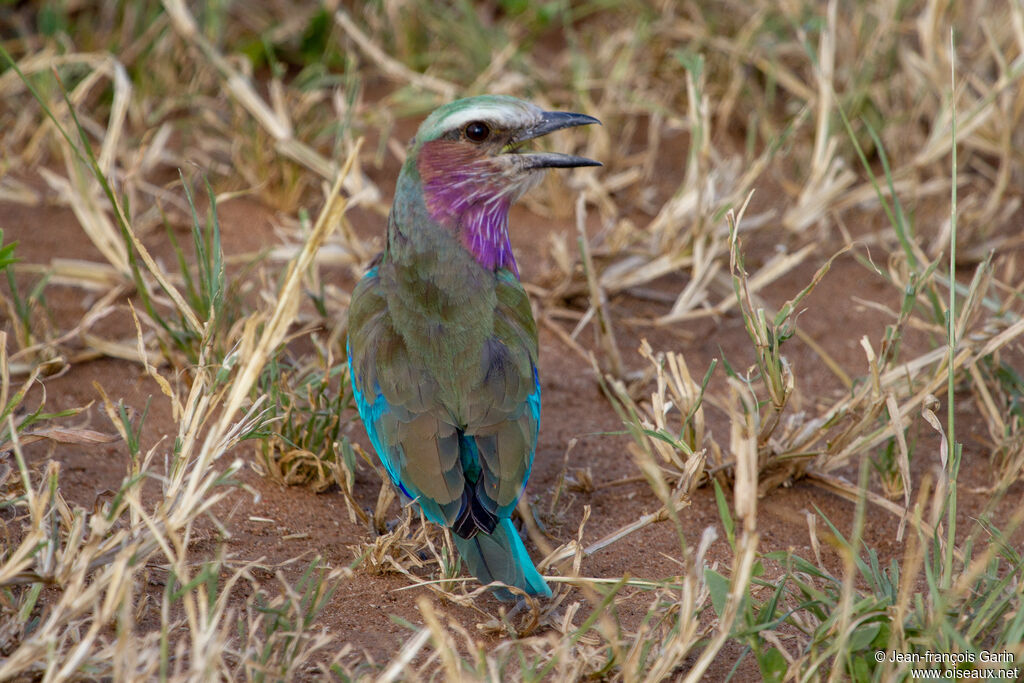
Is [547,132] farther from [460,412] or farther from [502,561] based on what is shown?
[502,561]

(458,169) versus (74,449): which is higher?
A: (458,169)

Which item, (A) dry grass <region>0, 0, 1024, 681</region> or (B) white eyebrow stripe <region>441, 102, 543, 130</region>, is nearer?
(A) dry grass <region>0, 0, 1024, 681</region>

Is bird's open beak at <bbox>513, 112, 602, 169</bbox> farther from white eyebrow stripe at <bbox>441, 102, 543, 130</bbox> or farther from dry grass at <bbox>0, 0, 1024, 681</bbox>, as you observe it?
dry grass at <bbox>0, 0, 1024, 681</bbox>

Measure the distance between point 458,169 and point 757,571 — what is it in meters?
1.36

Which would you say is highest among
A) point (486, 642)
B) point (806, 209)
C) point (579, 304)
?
point (806, 209)

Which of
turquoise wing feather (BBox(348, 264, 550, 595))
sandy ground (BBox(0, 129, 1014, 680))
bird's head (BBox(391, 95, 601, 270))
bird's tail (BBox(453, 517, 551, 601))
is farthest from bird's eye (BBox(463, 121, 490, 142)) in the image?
bird's tail (BBox(453, 517, 551, 601))

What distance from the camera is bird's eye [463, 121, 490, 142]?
117 inches

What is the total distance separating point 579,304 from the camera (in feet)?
13.0

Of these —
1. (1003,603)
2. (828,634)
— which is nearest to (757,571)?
(828,634)

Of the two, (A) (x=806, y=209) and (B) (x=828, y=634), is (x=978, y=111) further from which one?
(B) (x=828, y=634)

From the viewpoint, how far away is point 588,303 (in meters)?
3.96

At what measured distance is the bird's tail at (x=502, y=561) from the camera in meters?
2.57

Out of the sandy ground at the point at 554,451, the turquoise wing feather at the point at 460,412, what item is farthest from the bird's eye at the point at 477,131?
the sandy ground at the point at 554,451

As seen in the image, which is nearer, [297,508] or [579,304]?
[297,508]
